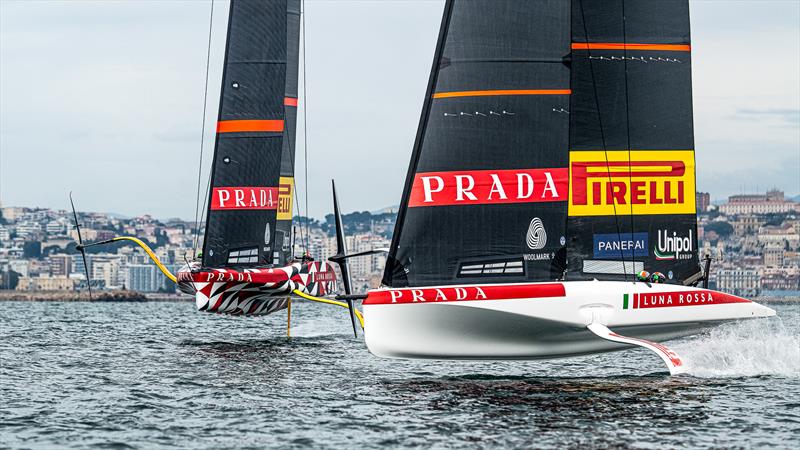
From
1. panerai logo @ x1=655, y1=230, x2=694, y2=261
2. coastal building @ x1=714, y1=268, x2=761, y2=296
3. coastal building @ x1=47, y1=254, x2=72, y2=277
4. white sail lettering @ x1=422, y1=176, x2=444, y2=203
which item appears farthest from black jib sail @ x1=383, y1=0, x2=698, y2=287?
coastal building @ x1=47, y1=254, x2=72, y2=277

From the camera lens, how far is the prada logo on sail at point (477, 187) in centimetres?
1645

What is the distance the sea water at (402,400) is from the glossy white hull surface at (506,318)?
568mm

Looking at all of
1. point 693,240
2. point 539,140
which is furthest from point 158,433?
point 693,240

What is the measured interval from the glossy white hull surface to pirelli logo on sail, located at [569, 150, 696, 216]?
4.84 feet

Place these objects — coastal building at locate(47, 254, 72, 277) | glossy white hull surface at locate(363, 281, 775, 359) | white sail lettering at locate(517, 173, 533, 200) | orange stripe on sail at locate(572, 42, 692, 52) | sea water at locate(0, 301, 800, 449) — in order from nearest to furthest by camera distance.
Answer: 1. sea water at locate(0, 301, 800, 449)
2. glossy white hull surface at locate(363, 281, 775, 359)
3. white sail lettering at locate(517, 173, 533, 200)
4. orange stripe on sail at locate(572, 42, 692, 52)
5. coastal building at locate(47, 254, 72, 277)

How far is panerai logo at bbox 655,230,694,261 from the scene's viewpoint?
722 inches

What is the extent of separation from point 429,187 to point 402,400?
2.86 metres

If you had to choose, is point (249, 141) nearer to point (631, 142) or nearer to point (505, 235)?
point (631, 142)

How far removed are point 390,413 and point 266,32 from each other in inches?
584

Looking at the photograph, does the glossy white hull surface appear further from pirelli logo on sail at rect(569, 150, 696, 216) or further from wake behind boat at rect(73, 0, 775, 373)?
pirelli logo on sail at rect(569, 150, 696, 216)

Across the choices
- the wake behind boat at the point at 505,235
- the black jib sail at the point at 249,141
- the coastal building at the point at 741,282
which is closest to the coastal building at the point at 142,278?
Answer: the coastal building at the point at 741,282

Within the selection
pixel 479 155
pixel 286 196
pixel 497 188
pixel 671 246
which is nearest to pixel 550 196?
pixel 497 188

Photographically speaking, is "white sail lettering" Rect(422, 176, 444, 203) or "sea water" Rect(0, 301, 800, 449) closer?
"sea water" Rect(0, 301, 800, 449)

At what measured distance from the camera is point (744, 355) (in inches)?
770
